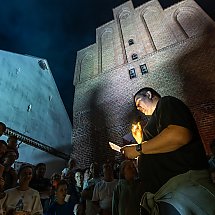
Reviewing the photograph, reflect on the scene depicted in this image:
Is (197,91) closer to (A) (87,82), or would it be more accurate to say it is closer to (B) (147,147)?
(A) (87,82)

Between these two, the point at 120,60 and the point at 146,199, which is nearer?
the point at 146,199

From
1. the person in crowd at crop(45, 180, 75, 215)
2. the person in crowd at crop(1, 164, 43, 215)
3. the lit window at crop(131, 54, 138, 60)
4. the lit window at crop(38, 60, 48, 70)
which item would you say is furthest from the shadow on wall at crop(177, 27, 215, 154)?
the lit window at crop(38, 60, 48, 70)

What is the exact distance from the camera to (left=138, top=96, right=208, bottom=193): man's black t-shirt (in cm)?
123

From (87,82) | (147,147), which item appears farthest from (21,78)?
(147,147)

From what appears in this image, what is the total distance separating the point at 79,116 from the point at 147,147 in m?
7.97

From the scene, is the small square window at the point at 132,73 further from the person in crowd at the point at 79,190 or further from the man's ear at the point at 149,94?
the man's ear at the point at 149,94

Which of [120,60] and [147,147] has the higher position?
[120,60]

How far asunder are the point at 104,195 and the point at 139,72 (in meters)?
6.21

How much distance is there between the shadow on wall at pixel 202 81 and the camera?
6.49 meters

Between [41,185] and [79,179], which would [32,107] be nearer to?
[79,179]

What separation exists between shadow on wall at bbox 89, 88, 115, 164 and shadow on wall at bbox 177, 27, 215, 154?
3.25 meters

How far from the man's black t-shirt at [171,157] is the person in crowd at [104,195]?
2657mm

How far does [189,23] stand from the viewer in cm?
927

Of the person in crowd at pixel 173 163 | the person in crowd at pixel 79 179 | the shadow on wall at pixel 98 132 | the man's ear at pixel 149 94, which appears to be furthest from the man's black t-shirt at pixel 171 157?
the shadow on wall at pixel 98 132
